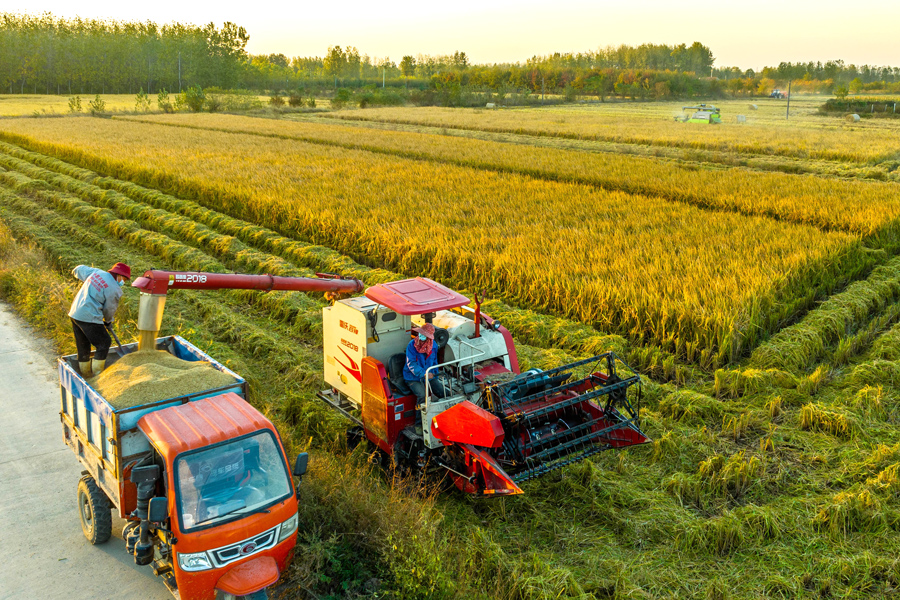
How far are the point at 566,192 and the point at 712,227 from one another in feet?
18.7

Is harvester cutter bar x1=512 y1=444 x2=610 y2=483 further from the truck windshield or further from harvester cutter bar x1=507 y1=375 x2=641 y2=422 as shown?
the truck windshield

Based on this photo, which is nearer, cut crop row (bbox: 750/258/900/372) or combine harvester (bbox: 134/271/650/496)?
combine harvester (bbox: 134/271/650/496)

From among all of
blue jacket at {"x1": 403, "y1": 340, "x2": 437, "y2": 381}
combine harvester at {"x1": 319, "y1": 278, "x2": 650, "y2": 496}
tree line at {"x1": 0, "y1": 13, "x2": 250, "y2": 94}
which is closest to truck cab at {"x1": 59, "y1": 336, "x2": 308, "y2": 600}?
combine harvester at {"x1": 319, "y1": 278, "x2": 650, "y2": 496}

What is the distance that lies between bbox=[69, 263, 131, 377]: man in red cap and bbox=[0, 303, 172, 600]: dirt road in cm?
134

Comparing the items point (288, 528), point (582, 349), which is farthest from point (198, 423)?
point (582, 349)

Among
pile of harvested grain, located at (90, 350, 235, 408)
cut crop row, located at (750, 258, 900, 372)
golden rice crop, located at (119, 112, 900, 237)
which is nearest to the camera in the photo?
pile of harvested grain, located at (90, 350, 235, 408)

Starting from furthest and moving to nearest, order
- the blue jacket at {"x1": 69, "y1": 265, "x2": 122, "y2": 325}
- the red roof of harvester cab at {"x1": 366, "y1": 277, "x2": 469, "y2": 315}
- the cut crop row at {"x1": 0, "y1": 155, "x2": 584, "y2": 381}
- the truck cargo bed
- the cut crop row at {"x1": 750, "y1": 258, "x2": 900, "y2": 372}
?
1. the cut crop row at {"x1": 0, "y1": 155, "x2": 584, "y2": 381}
2. the cut crop row at {"x1": 750, "y1": 258, "x2": 900, "y2": 372}
3. the red roof of harvester cab at {"x1": 366, "y1": 277, "x2": 469, "y2": 315}
4. the blue jacket at {"x1": 69, "y1": 265, "x2": 122, "y2": 325}
5. the truck cargo bed

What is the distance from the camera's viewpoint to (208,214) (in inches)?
748

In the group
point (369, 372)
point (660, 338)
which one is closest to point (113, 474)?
point (369, 372)

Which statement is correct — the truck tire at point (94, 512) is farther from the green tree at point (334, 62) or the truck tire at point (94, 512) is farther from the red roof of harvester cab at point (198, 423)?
the green tree at point (334, 62)

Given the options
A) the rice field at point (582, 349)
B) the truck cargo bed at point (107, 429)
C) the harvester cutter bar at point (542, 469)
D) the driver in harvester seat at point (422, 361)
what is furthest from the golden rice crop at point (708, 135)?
the truck cargo bed at point (107, 429)

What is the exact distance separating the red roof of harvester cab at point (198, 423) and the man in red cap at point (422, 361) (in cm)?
193

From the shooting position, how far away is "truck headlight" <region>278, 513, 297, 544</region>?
513 centimetres

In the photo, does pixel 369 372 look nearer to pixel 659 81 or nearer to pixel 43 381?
pixel 43 381
